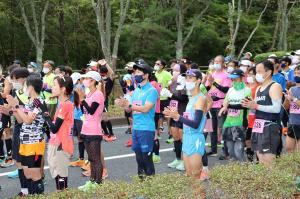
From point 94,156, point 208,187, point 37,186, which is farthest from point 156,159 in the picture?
point 208,187

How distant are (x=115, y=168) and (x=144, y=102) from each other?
2.48 meters

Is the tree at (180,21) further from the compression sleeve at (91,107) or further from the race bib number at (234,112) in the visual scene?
the compression sleeve at (91,107)

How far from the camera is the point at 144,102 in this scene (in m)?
6.81

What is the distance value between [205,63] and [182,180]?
2920 cm

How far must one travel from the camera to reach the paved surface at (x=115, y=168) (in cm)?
774

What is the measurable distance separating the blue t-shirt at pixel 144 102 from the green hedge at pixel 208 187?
2097mm

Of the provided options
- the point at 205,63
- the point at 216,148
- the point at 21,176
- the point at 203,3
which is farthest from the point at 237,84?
the point at 205,63

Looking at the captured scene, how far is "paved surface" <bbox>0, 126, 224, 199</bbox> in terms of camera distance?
7742mm

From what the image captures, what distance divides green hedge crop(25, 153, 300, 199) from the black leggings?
2.27 m

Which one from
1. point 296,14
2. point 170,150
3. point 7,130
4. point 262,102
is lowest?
point 170,150

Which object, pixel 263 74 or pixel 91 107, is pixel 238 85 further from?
pixel 91 107

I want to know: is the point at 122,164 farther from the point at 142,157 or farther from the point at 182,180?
the point at 182,180

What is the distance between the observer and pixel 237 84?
854cm

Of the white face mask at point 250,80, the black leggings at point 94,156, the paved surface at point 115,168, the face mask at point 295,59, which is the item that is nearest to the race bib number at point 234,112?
the white face mask at point 250,80
